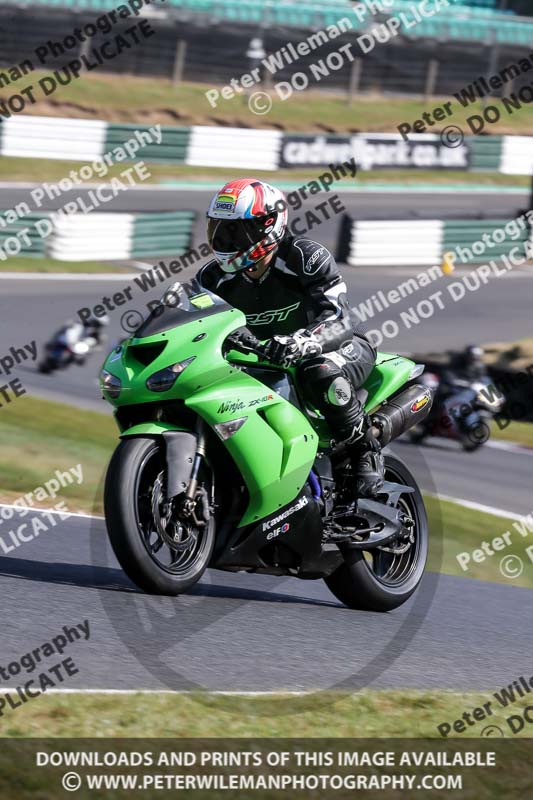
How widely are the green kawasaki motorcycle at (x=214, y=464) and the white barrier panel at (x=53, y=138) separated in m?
24.2

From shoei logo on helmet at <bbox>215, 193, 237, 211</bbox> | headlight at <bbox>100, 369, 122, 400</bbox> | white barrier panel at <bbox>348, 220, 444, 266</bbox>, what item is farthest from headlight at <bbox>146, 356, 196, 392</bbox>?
white barrier panel at <bbox>348, 220, 444, 266</bbox>

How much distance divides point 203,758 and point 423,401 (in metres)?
3.42

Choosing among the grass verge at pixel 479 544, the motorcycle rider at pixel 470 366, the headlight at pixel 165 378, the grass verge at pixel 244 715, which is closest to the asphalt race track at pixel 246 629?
the grass verge at pixel 244 715

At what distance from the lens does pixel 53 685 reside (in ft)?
14.8

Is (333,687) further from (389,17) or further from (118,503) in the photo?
(389,17)

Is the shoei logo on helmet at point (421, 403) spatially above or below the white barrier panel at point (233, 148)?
below

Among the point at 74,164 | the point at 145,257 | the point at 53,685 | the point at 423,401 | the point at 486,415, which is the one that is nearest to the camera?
the point at 53,685

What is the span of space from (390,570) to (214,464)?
154 centimetres

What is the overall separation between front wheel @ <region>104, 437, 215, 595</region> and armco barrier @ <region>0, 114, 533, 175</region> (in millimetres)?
23824

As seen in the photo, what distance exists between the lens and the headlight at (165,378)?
5527mm

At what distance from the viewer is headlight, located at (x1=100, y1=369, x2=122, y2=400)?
18.5ft

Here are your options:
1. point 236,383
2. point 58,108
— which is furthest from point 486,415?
point 58,108

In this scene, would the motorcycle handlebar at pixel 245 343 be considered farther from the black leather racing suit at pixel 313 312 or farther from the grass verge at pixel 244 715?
the grass verge at pixel 244 715

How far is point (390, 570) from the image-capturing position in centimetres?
695
